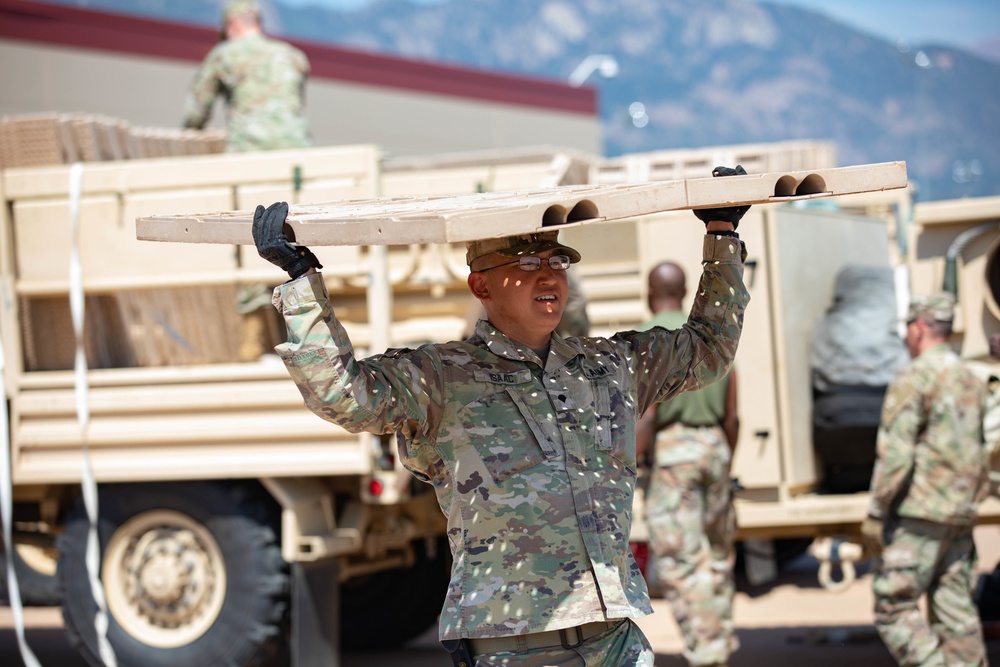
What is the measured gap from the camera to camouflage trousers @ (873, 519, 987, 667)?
5562 mm

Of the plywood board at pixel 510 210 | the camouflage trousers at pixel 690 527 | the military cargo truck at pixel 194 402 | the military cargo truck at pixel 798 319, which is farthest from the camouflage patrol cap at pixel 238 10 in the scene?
the plywood board at pixel 510 210

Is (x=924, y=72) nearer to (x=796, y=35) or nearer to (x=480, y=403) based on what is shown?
(x=796, y=35)

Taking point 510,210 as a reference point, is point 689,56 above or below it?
above

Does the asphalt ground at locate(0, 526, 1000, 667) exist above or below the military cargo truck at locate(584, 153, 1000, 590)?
below

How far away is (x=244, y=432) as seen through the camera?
622 cm

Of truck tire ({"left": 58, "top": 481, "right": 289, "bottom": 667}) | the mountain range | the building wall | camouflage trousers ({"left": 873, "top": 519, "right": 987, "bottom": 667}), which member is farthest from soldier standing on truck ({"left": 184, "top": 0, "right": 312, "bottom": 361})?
the mountain range

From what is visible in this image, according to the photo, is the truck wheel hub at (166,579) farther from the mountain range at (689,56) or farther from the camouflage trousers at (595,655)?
the mountain range at (689,56)

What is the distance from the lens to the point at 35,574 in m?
6.79

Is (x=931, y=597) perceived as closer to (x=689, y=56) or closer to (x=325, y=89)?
(x=325, y=89)

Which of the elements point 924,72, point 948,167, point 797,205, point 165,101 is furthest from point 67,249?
point 924,72

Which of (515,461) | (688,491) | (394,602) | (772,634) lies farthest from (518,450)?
(772,634)

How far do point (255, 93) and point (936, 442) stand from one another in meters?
3.95

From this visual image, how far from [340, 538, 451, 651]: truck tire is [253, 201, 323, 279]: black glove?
4.84 m

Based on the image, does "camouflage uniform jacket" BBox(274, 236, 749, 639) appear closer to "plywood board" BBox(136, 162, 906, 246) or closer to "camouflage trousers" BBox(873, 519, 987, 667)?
"plywood board" BBox(136, 162, 906, 246)
